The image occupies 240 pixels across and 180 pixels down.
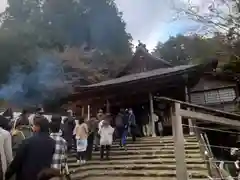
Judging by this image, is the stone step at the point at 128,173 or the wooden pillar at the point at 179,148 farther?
the stone step at the point at 128,173

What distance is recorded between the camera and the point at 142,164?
31.2 ft

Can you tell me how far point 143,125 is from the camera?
14.4 m

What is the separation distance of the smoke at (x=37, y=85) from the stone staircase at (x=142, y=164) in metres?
13.4

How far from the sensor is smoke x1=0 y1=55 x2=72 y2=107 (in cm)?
2347

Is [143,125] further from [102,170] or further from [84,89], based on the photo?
[102,170]

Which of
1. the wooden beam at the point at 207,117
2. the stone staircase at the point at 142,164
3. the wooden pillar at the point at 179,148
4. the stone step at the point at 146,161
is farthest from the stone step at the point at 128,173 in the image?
the wooden pillar at the point at 179,148

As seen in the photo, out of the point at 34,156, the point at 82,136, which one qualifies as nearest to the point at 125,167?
the point at 82,136

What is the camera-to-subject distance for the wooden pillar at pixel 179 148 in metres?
3.46

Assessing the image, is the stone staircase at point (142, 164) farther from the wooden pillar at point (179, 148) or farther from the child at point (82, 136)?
the wooden pillar at point (179, 148)

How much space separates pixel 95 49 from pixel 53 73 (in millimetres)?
7200

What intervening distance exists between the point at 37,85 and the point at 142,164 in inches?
664

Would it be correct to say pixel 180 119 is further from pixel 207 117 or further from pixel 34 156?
pixel 34 156

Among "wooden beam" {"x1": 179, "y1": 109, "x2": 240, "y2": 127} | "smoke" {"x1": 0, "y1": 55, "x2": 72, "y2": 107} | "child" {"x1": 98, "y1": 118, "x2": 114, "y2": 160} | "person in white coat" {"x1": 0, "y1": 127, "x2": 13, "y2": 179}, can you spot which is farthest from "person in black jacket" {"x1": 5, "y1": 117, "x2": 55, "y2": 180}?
"smoke" {"x1": 0, "y1": 55, "x2": 72, "y2": 107}

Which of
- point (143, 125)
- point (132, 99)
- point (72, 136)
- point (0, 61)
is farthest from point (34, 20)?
point (72, 136)
